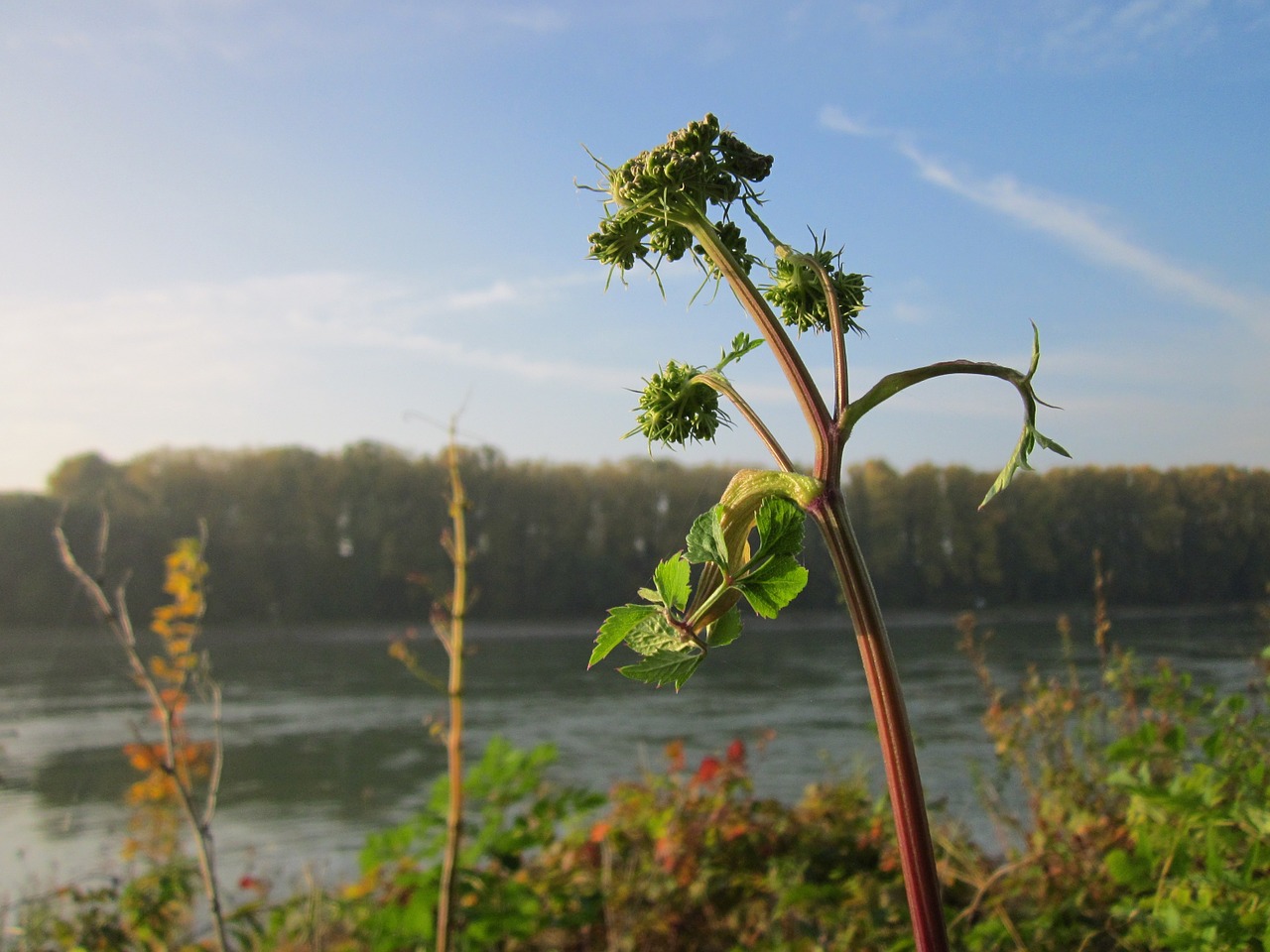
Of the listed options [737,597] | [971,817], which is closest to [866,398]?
[737,597]

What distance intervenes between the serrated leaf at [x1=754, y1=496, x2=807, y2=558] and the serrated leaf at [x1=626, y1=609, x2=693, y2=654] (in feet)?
0.21

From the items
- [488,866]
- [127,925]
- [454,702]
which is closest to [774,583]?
[454,702]

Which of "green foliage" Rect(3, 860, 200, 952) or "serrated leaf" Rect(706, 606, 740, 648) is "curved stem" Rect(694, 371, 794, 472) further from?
"green foliage" Rect(3, 860, 200, 952)

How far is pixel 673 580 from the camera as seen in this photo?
54cm

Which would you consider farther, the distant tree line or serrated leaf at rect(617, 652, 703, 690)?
the distant tree line

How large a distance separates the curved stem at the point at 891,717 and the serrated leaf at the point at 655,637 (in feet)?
0.32

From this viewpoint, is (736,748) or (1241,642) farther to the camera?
(1241,642)

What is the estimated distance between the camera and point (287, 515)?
103ft

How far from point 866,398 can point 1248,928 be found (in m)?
0.98

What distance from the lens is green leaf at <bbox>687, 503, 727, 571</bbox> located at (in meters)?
0.50

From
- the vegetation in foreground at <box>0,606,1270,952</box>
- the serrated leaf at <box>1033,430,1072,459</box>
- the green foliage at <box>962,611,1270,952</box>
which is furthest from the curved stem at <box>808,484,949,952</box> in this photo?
the vegetation in foreground at <box>0,606,1270,952</box>

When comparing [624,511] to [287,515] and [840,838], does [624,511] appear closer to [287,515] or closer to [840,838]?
[840,838]

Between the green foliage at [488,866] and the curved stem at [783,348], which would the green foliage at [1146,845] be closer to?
the curved stem at [783,348]

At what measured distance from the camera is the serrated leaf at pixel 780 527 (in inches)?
20.3
